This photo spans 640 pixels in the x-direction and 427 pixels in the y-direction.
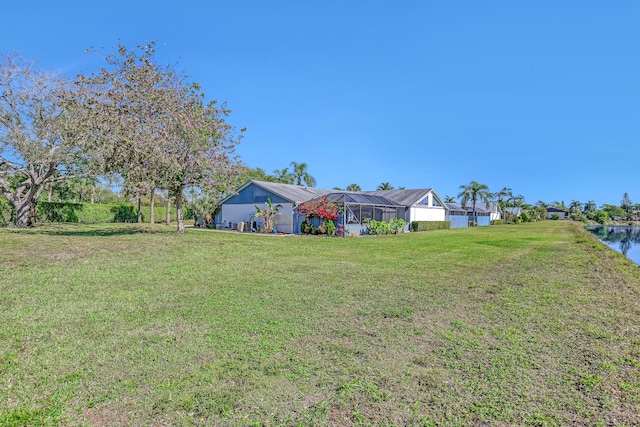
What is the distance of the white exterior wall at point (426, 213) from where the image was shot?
104 ft

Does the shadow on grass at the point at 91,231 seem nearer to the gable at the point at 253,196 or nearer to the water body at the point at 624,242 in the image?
the gable at the point at 253,196

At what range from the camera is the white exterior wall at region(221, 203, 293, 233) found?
2422cm

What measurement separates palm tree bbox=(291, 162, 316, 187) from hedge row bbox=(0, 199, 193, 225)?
736 inches

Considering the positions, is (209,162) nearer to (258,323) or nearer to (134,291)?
(134,291)

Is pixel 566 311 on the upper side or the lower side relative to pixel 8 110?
lower

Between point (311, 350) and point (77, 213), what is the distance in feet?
112

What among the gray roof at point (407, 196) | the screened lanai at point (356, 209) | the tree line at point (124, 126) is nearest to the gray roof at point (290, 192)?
the screened lanai at point (356, 209)

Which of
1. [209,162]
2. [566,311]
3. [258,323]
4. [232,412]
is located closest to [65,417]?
[232,412]

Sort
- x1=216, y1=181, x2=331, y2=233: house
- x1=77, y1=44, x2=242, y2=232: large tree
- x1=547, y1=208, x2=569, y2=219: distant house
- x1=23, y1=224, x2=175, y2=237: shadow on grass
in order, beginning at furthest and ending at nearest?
x1=547, y1=208, x2=569, y2=219: distant house < x1=216, y1=181, x2=331, y2=233: house < x1=23, y1=224, x2=175, y2=237: shadow on grass < x1=77, y1=44, x2=242, y2=232: large tree

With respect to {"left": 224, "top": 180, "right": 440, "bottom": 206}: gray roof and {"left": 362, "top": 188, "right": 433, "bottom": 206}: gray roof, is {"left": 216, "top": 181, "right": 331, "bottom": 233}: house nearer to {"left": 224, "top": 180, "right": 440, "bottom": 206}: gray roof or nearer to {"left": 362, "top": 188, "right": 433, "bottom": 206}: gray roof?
{"left": 224, "top": 180, "right": 440, "bottom": 206}: gray roof

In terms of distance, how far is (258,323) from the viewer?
15.3 feet

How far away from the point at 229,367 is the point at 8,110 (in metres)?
22.6

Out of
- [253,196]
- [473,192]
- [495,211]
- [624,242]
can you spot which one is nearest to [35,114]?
[253,196]

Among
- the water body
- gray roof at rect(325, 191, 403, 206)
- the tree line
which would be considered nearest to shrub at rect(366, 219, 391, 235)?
gray roof at rect(325, 191, 403, 206)
